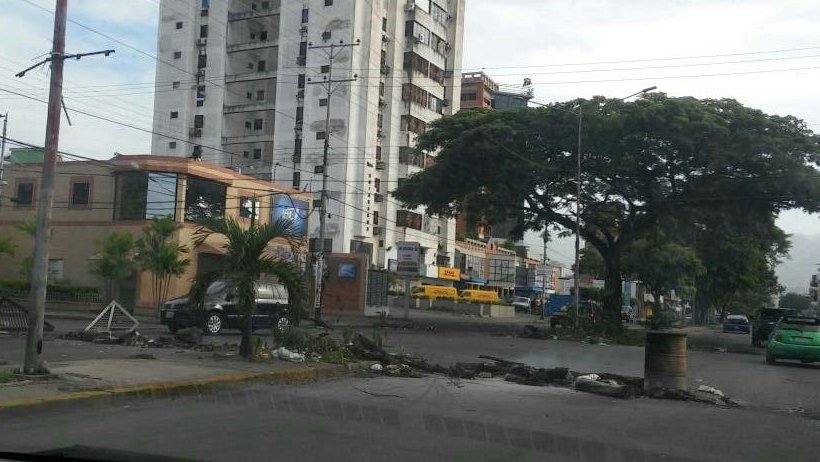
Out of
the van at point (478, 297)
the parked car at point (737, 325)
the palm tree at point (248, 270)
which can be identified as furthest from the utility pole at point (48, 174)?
the parked car at point (737, 325)

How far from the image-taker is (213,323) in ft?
72.7

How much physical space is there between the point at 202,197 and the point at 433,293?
29.6 metres

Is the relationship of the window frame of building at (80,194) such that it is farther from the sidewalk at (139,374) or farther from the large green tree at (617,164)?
the sidewalk at (139,374)

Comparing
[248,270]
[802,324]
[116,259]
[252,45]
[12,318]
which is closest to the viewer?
[248,270]

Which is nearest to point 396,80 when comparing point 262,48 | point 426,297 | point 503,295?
point 262,48

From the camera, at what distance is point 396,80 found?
71562 mm

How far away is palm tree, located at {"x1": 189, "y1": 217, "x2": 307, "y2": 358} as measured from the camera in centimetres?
1421

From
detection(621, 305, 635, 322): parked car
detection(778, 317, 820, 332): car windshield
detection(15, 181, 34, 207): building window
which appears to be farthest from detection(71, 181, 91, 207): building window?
detection(778, 317, 820, 332): car windshield

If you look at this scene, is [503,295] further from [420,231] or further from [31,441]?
[31,441]

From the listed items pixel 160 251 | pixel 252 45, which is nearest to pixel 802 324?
pixel 160 251

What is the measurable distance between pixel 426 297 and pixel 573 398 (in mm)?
51031

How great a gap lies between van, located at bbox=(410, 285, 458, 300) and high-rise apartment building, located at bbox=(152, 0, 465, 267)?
5591 millimetres

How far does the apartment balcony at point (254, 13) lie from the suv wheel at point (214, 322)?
55.5 meters

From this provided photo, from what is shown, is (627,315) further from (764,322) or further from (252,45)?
(252,45)
